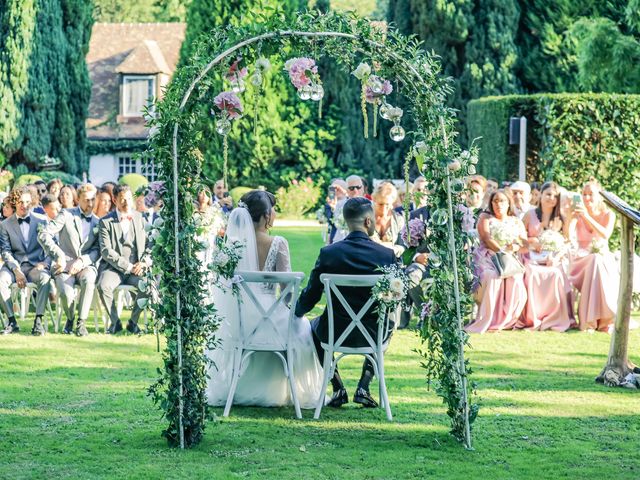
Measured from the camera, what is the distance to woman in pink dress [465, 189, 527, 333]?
41.4ft

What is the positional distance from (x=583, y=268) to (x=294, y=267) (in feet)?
25.8

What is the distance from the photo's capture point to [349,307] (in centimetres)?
788

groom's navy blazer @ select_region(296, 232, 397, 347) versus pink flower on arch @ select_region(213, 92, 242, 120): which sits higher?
pink flower on arch @ select_region(213, 92, 242, 120)

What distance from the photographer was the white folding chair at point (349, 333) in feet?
25.7

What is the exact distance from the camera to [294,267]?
19766 millimetres

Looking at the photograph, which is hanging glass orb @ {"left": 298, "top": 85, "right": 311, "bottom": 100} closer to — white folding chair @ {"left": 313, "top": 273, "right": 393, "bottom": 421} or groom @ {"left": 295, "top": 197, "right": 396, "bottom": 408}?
groom @ {"left": 295, "top": 197, "right": 396, "bottom": 408}

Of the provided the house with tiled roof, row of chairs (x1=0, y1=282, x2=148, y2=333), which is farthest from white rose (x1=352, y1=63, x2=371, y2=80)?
Answer: the house with tiled roof

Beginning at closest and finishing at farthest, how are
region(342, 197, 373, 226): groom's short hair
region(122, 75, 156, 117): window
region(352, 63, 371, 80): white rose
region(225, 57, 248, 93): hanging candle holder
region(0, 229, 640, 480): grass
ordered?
region(0, 229, 640, 480): grass
region(225, 57, 248, 93): hanging candle holder
region(352, 63, 371, 80): white rose
region(342, 197, 373, 226): groom's short hair
region(122, 75, 156, 117): window

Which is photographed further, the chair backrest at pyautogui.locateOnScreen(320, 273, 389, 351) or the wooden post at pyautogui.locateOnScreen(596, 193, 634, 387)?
the wooden post at pyautogui.locateOnScreen(596, 193, 634, 387)

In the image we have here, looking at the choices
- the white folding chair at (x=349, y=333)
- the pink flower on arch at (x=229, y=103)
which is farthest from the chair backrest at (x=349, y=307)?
the pink flower on arch at (x=229, y=103)

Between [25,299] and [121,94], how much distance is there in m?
27.1

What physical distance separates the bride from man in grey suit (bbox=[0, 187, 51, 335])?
4.45m

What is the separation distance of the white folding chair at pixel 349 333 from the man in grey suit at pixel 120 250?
4706 mm

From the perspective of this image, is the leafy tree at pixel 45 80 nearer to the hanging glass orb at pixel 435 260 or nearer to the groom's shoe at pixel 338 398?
the groom's shoe at pixel 338 398
